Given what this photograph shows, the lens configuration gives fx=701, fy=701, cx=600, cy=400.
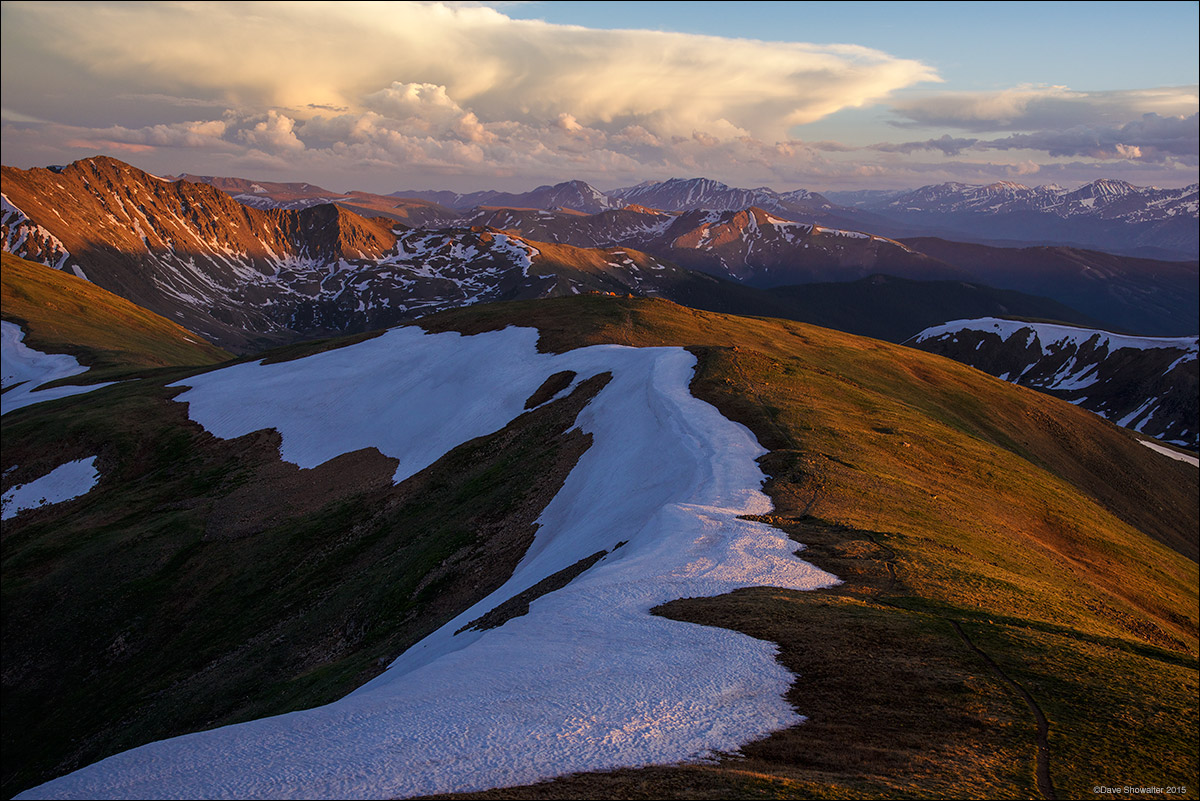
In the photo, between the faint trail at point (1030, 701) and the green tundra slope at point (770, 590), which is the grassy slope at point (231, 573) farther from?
the faint trail at point (1030, 701)

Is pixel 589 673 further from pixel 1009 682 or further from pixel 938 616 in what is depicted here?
pixel 938 616

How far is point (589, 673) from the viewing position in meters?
18.7

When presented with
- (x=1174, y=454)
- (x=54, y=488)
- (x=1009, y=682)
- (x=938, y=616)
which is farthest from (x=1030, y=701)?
(x=1174, y=454)

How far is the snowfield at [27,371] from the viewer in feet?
362

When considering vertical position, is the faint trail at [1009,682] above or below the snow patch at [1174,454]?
above

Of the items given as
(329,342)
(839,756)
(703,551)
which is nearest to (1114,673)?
(839,756)

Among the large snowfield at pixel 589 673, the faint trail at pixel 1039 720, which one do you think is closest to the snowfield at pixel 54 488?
the large snowfield at pixel 589 673

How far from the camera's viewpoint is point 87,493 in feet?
227

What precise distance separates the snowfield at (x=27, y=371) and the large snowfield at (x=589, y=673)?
102 meters

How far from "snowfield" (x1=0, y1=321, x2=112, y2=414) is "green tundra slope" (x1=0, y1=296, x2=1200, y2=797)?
949 inches

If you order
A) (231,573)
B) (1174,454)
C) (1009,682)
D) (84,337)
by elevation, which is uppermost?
(1009,682)

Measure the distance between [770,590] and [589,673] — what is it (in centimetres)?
949

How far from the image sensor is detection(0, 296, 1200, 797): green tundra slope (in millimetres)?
17000

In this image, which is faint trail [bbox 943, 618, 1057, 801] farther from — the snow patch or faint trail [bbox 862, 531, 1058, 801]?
the snow patch
